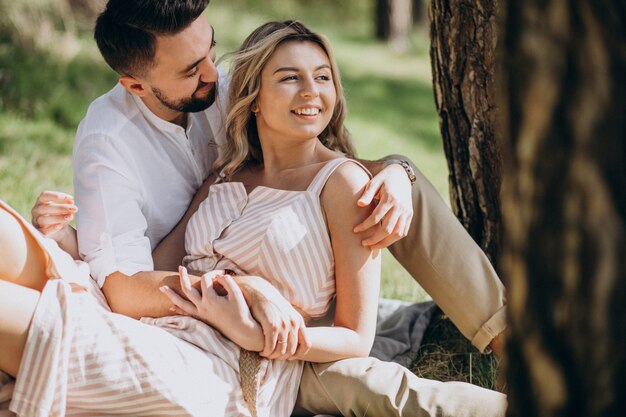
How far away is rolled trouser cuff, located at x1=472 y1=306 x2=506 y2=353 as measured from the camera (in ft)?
10.5

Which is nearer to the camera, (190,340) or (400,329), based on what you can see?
(190,340)

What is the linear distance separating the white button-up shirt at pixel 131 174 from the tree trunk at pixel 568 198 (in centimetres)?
194

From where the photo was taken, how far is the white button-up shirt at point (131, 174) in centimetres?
318

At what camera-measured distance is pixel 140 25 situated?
138 inches

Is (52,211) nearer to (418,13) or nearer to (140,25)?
(140,25)

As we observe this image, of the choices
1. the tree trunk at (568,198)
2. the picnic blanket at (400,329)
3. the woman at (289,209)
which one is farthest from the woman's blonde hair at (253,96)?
the tree trunk at (568,198)

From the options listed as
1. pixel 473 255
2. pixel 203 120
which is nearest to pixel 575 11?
pixel 473 255

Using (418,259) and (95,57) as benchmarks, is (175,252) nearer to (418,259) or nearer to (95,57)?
(418,259)

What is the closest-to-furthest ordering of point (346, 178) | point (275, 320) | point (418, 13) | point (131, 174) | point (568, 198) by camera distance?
point (568, 198), point (275, 320), point (346, 178), point (131, 174), point (418, 13)

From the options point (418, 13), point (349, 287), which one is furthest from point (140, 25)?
point (418, 13)

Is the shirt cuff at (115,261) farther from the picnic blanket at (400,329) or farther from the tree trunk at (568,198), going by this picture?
the tree trunk at (568,198)

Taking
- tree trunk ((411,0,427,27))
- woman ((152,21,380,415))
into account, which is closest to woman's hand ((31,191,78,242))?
woman ((152,21,380,415))

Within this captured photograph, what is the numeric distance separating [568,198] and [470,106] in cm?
221

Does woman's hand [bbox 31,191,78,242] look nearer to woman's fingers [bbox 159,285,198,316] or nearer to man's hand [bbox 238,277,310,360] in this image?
woman's fingers [bbox 159,285,198,316]
